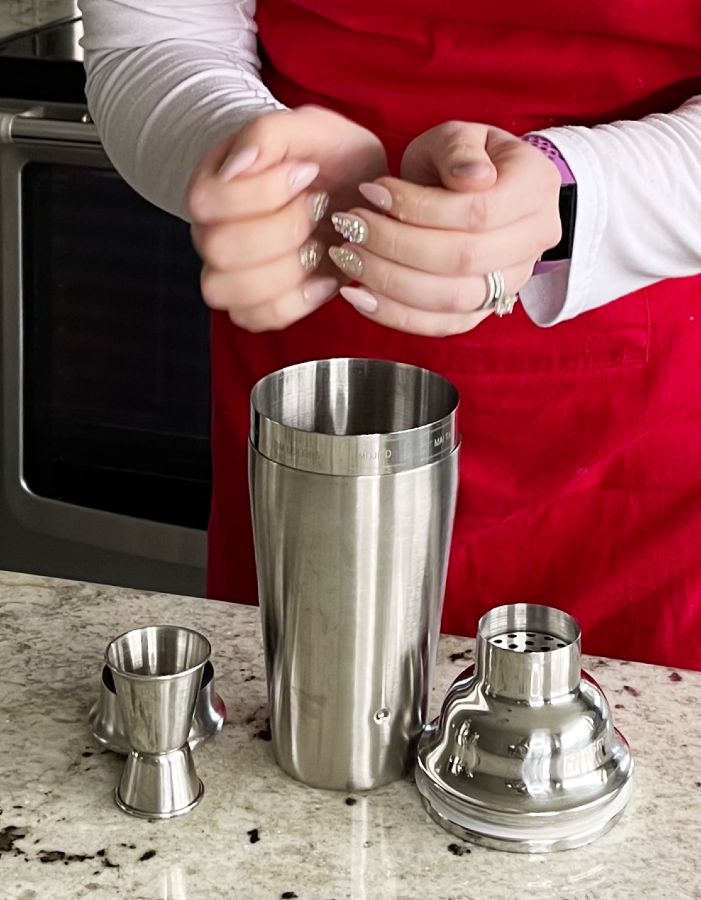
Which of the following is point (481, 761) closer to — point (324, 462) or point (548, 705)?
point (548, 705)

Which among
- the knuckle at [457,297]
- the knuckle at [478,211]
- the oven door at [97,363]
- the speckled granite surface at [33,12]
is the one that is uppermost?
the knuckle at [478,211]

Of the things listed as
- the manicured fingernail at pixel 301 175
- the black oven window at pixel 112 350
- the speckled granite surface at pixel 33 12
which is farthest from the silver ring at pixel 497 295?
the speckled granite surface at pixel 33 12

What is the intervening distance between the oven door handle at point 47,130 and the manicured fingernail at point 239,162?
119cm

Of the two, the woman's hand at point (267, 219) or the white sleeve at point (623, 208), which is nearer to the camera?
the woman's hand at point (267, 219)

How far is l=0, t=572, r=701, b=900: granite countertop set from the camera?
0.61m

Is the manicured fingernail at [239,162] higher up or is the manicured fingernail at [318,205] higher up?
the manicured fingernail at [239,162]

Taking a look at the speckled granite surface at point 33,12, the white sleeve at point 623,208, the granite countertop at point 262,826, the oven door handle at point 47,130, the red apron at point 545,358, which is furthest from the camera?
the speckled granite surface at point 33,12

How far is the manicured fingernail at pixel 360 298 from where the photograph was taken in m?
0.73

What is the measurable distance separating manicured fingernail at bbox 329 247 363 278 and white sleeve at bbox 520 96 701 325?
16 centimetres

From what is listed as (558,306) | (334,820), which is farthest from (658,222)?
(334,820)

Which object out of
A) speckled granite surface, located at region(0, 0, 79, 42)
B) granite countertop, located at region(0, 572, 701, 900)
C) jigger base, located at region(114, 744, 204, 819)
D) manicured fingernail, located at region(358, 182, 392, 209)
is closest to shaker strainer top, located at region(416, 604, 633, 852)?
granite countertop, located at region(0, 572, 701, 900)

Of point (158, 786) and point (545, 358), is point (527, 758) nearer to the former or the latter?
point (158, 786)

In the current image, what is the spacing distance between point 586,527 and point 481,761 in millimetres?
417

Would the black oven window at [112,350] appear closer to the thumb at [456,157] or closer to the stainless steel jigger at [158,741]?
the thumb at [456,157]
